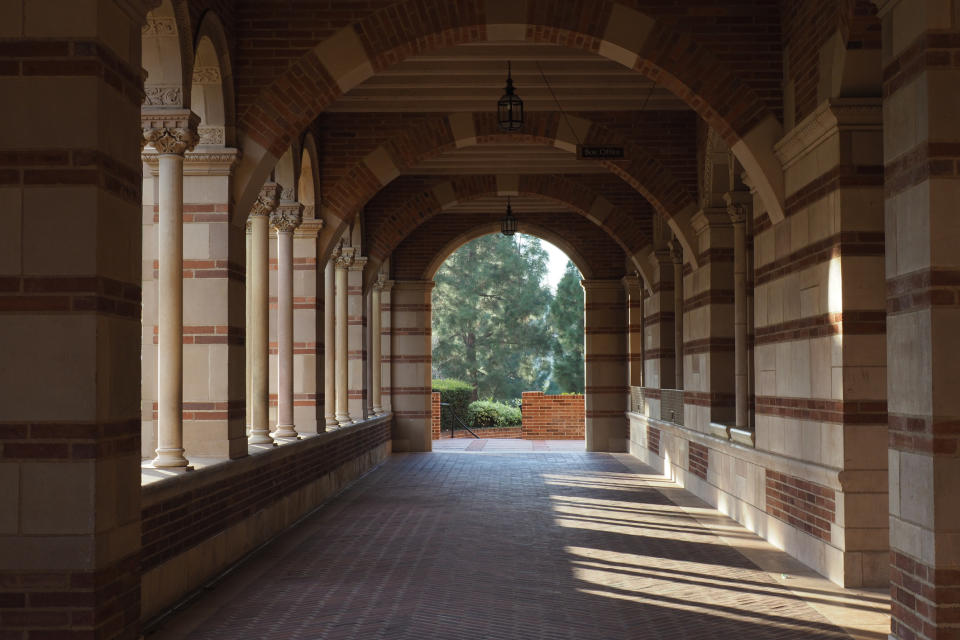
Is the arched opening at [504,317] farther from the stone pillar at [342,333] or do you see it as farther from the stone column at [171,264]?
the stone column at [171,264]

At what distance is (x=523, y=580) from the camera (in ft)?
23.8

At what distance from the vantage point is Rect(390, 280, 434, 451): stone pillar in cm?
2062

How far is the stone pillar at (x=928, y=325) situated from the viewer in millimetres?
4473

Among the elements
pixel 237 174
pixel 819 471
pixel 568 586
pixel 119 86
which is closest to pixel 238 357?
pixel 237 174

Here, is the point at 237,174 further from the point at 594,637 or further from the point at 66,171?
the point at 594,637

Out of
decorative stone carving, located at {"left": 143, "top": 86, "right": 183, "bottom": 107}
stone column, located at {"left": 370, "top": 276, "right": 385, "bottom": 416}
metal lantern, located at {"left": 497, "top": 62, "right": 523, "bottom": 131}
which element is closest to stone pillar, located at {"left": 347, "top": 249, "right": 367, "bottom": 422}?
stone column, located at {"left": 370, "top": 276, "right": 385, "bottom": 416}

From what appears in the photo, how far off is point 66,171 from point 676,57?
19.0ft

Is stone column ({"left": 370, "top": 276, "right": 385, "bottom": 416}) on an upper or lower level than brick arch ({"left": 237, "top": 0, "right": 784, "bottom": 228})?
lower

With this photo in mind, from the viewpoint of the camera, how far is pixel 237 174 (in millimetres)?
8648

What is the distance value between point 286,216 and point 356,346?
6.47 metres

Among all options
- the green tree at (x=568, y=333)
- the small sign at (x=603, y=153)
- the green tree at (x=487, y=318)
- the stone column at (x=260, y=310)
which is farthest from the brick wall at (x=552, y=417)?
the stone column at (x=260, y=310)

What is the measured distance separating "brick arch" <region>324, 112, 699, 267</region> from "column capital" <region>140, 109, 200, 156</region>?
5.49 metres

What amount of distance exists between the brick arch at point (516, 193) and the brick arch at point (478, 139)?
3.46 metres

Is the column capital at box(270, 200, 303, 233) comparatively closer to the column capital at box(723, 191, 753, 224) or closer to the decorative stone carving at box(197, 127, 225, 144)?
the decorative stone carving at box(197, 127, 225, 144)
